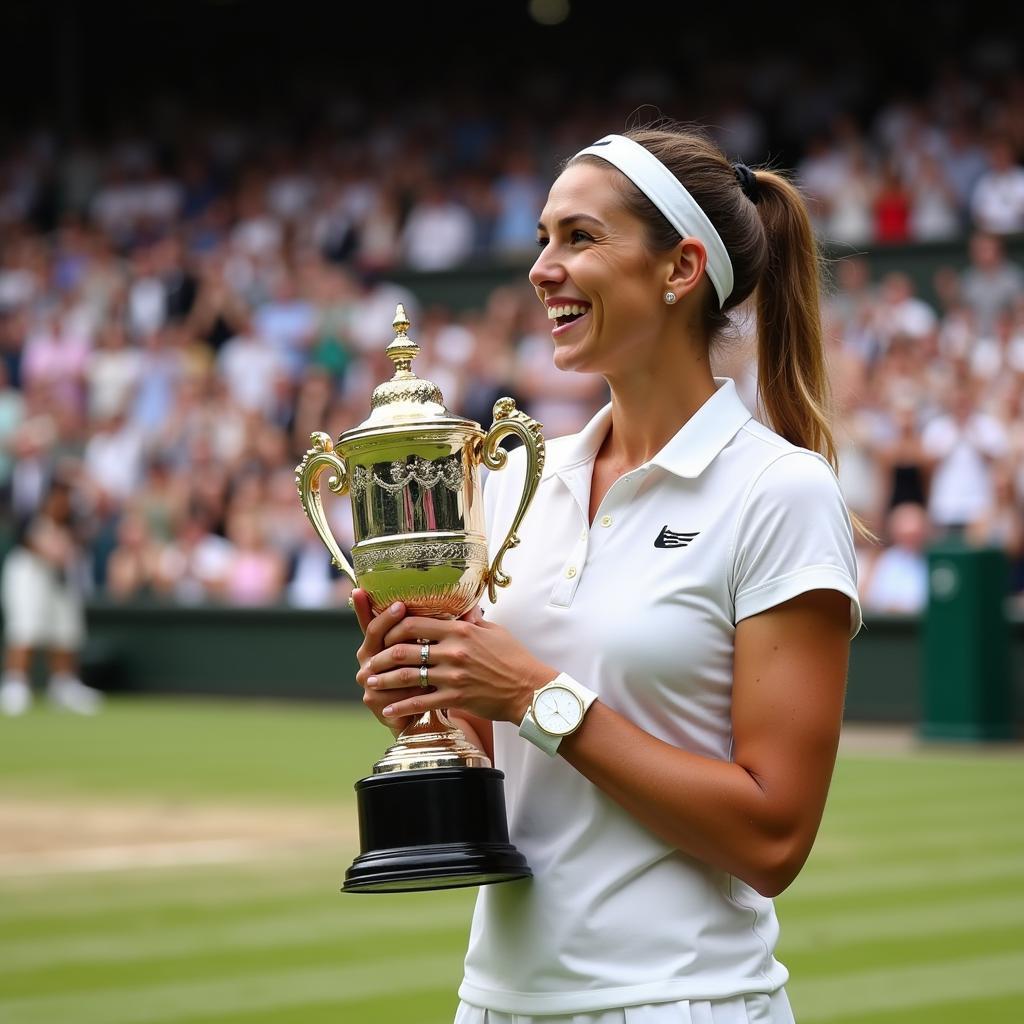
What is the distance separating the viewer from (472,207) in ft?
59.8

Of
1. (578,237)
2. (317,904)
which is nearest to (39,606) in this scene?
(317,904)

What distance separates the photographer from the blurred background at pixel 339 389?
651 centimetres

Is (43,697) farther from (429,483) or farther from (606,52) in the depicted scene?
(429,483)

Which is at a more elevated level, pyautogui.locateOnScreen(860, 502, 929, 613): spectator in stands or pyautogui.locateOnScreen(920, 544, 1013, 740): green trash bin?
pyautogui.locateOnScreen(860, 502, 929, 613): spectator in stands

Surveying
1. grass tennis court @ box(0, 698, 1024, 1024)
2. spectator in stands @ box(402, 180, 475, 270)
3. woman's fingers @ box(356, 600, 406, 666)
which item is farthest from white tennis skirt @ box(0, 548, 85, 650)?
woman's fingers @ box(356, 600, 406, 666)

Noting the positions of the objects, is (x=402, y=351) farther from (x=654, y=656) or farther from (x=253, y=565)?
(x=253, y=565)

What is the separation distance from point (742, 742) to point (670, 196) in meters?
0.71

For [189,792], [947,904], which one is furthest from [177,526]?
[947,904]

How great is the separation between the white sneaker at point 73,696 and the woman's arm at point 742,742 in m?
13.9

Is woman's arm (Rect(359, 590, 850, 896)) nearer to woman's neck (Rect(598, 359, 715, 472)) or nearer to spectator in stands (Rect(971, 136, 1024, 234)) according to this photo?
woman's neck (Rect(598, 359, 715, 472))

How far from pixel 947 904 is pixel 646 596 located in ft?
15.4

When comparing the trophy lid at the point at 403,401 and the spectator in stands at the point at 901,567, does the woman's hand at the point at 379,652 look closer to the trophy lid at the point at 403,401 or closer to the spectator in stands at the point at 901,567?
the trophy lid at the point at 403,401

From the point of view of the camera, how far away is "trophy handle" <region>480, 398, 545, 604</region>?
2.56 meters

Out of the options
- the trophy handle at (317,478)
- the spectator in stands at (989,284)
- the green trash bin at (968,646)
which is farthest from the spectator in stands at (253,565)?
the trophy handle at (317,478)
